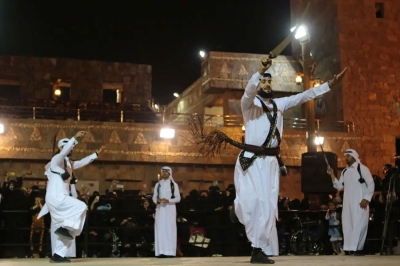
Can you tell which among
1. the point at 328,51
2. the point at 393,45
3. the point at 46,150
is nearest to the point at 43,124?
the point at 46,150

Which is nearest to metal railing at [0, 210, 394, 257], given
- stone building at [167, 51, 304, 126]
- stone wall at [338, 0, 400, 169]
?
stone building at [167, 51, 304, 126]

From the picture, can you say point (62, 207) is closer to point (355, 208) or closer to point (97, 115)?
point (355, 208)

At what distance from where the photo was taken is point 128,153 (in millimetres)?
19188

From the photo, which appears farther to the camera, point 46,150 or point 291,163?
point 291,163

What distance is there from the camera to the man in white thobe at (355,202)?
953 centimetres

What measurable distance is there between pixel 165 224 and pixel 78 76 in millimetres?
15195

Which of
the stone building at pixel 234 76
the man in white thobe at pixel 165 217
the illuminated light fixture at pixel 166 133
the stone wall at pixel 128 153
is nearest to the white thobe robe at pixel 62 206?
the man in white thobe at pixel 165 217

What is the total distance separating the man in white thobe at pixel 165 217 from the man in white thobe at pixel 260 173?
15.4ft

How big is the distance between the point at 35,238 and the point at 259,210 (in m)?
6.34

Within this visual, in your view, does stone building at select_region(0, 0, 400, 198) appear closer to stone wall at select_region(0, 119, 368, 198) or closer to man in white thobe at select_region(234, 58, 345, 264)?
stone wall at select_region(0, 119, 368, 198)

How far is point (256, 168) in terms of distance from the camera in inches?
237

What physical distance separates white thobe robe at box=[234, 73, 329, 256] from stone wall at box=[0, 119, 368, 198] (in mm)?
12928

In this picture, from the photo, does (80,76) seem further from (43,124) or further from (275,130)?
(275,130)

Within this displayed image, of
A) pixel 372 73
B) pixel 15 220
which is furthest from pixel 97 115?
pixel 372 73
